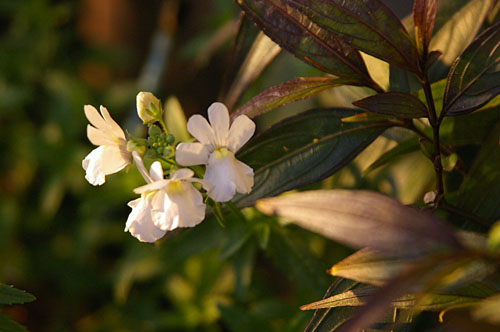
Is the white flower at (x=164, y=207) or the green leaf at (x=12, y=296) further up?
the white flower at (x=164, y=207)

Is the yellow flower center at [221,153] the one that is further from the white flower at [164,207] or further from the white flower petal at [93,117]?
the white flower petal at [93,117]

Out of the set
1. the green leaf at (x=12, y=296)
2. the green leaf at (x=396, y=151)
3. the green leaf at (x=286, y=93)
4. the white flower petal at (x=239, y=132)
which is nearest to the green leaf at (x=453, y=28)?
the green leaf at (x=396, y=151)

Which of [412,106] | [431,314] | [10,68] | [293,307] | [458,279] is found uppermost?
[10,68]

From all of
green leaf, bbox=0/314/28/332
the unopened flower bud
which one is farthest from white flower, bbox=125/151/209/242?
green leaf, bbox=0/314/28/332

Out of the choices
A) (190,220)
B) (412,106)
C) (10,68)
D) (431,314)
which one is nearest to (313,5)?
(412,106)

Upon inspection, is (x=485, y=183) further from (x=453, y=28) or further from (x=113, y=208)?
(x=113, y=208)

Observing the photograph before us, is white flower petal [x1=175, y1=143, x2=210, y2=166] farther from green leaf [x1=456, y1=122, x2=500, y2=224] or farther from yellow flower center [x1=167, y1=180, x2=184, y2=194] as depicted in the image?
green leaf [x1=456, y1=122, x2=500, y2=224]

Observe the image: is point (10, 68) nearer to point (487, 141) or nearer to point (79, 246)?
point (79, 246)

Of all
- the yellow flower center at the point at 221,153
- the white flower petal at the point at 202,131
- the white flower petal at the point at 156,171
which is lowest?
the yellow flower center at the point at 221,153
